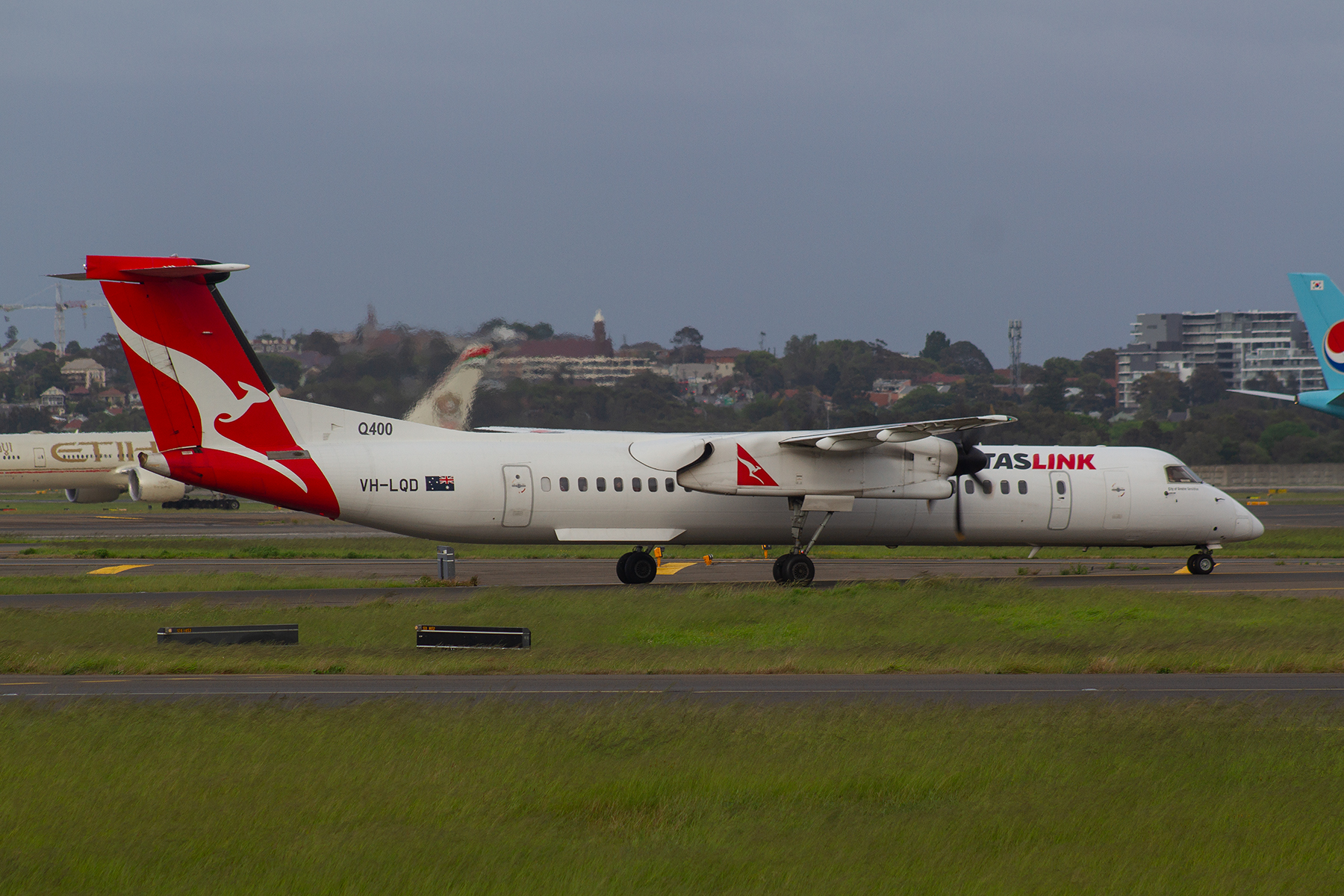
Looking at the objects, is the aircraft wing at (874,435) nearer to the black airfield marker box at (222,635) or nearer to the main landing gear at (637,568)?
the main landing gear at (637,568)

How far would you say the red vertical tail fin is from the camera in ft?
78.7

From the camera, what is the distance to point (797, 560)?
27.5 m

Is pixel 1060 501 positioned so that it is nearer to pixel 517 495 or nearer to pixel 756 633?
pixel 756 633

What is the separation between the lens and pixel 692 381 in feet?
319

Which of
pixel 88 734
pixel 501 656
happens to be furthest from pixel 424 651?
pixel 88 734

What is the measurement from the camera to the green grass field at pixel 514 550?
3803 centimetres

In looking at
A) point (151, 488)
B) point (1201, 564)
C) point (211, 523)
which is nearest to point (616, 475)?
point (1201, 564)

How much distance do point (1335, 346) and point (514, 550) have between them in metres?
31.0

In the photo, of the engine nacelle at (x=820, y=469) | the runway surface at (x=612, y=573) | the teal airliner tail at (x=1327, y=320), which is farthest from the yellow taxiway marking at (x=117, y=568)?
the teal airliner tail at (x=1327, y=320)

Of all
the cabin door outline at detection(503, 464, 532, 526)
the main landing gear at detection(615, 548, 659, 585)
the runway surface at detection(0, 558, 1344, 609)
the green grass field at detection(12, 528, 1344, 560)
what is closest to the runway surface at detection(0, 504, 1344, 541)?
the green grass field at detection(12, 528, 1344, 560)

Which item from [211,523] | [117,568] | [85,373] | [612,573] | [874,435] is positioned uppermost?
[85,373]

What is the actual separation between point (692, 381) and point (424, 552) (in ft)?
194

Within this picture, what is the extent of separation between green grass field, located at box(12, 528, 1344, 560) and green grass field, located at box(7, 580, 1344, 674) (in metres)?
12.4

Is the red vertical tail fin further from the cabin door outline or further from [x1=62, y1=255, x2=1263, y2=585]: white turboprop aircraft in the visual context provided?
the cabin door outline
